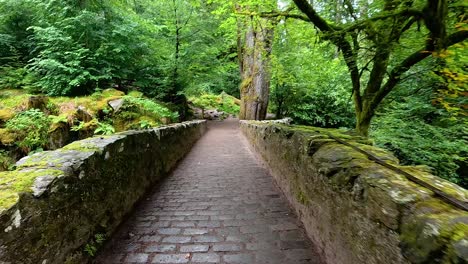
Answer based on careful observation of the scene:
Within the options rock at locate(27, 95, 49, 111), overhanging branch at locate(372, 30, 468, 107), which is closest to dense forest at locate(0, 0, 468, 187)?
overhanging branch at locate(372, 30, 468, 107)

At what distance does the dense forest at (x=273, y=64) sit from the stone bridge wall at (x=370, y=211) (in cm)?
290

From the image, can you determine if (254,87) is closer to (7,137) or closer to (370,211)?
(7,137)

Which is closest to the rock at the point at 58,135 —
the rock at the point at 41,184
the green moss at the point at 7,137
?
the green moss at the point at 7,137

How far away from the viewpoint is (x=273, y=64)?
929cm

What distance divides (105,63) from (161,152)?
256 inches

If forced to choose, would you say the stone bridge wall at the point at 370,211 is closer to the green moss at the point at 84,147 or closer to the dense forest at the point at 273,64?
the green moss at the point at 84,147

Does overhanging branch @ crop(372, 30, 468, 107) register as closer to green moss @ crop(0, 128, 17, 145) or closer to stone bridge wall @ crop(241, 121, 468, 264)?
stone bridge wall @ crop(241, 121, 468, 264)

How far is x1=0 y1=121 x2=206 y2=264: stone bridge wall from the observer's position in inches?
67.2

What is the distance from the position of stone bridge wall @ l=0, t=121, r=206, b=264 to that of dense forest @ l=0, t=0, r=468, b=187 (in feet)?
13.8

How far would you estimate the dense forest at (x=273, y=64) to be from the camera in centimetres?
475

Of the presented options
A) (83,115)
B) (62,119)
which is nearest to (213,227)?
(62,119)

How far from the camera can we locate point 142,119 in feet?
28.7

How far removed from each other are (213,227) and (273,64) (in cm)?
713

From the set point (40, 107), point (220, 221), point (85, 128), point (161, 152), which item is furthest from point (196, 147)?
point (220, 221)
